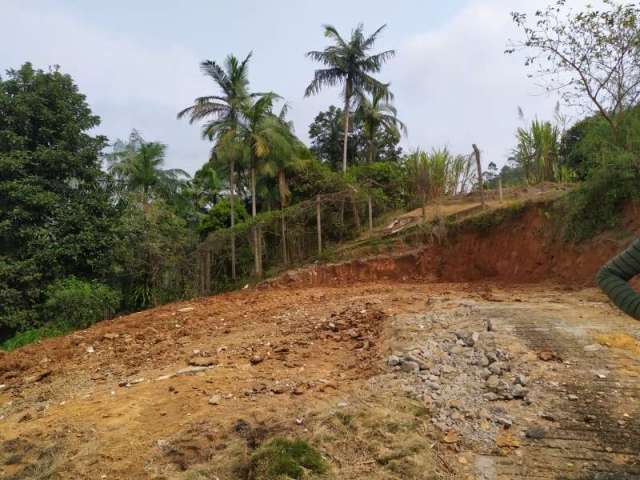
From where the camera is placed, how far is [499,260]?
12562 millimetres

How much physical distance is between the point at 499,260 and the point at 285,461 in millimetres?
10030

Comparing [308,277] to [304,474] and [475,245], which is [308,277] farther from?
[304,474]

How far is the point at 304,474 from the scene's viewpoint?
3758mm

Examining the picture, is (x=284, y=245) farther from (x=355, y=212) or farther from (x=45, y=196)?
(x=45, y=196)

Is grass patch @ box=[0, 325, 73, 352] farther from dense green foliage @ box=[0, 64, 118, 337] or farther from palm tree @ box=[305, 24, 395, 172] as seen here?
palm tree @ box=[305, 24, 395, 172]

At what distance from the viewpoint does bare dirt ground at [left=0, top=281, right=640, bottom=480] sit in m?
4.00

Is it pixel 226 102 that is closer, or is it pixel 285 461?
pixel 285 461

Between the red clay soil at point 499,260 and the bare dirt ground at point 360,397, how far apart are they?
2.44 meters

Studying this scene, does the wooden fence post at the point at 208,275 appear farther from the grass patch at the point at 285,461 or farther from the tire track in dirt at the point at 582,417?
the grass patch at the point at 285,461

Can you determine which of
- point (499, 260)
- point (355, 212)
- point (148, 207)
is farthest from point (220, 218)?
point (499, 260)

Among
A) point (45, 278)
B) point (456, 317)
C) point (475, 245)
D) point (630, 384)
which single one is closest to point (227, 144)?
point (45, 278)

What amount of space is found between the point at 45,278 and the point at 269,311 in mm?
10522

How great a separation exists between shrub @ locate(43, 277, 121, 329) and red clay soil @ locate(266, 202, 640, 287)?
5675 millimetres

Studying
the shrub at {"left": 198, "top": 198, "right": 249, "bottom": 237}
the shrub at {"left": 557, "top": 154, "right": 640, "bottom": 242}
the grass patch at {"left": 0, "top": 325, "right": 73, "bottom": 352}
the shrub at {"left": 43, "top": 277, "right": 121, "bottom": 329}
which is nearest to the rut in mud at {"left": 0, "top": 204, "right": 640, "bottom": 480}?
the shrub at {"left": 557, "top": 154, "right": 640, "bottom": 242}
